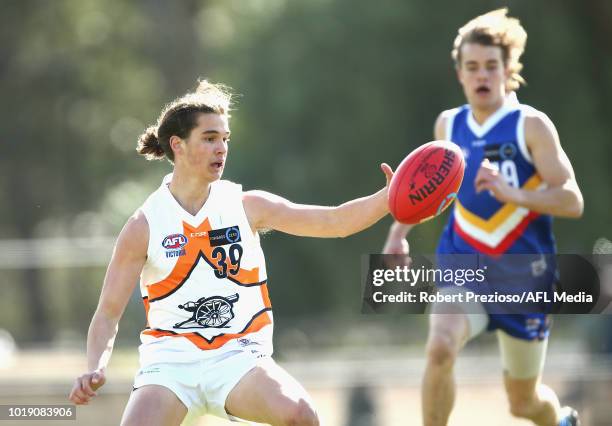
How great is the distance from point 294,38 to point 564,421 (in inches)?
471

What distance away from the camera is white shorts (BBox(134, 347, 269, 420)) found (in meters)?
4.57

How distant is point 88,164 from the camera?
78.4ft

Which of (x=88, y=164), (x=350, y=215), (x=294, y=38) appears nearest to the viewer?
(x=350, y=215)

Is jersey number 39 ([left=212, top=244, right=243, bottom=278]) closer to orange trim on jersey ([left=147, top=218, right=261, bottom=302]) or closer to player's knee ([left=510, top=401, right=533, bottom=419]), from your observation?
orange trim on jersey ([left=147, top=218, right=261, bottom=302])

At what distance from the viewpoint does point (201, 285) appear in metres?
4.73

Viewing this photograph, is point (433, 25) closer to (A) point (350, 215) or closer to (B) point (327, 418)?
(B) point (327, 418)

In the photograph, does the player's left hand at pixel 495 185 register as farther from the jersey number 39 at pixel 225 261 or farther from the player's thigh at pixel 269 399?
the player's thigh at pixel 269 399

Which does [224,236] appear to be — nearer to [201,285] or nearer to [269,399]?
[201,285]

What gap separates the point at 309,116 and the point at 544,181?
450 inches

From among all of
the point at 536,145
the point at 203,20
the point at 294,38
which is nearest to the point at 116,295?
the point at 536,145

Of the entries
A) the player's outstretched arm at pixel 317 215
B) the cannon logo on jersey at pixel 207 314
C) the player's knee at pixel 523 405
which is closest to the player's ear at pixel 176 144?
the player's outstretched arm at pixel 317 215

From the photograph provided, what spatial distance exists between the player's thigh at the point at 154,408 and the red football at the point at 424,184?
4.04 ft

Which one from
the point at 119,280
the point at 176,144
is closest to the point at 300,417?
the point at 119,280

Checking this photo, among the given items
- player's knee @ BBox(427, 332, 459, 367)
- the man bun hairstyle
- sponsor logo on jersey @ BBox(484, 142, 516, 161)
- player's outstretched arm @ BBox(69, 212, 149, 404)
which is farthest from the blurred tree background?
player's outstretched arm @ BBox(69, 212, 149, 404)
